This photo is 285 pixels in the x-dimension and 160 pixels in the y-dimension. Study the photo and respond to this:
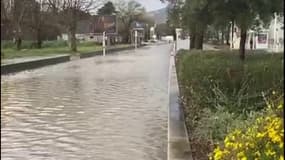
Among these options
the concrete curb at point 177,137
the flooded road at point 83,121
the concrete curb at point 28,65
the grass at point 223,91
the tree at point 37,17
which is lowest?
the concrete curb at point 28,65

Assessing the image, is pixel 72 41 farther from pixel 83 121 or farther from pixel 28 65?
pixel 83 121

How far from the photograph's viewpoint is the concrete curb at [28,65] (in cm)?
2548

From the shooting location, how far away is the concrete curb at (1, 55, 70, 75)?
83.6 feet

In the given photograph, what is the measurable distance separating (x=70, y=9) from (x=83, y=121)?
29.6 meters

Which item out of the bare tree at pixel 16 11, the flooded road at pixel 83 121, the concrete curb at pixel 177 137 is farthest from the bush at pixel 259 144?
the bare tree at pixel 16 11

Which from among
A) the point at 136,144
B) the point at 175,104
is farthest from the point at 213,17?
the point at 136,144

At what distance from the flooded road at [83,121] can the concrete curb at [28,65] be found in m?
5.73

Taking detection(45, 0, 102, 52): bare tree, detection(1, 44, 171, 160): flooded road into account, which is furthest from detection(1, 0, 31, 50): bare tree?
detection(1, 44, 171, 160): flooded road

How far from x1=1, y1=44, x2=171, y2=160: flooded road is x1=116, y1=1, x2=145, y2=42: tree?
6875cm

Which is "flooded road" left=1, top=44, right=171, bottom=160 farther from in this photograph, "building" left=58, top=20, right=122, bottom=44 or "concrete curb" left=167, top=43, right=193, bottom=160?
"building" left=58, top=20, right=122, bottom=44

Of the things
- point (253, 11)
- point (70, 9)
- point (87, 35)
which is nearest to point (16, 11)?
point (70, 9)

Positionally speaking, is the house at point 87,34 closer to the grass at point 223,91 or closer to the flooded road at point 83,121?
the flooded road at point 83,121

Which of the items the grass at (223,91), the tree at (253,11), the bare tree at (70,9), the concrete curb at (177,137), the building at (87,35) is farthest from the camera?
the building at (87,35)

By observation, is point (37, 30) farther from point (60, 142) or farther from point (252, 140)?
point (252, 140)
